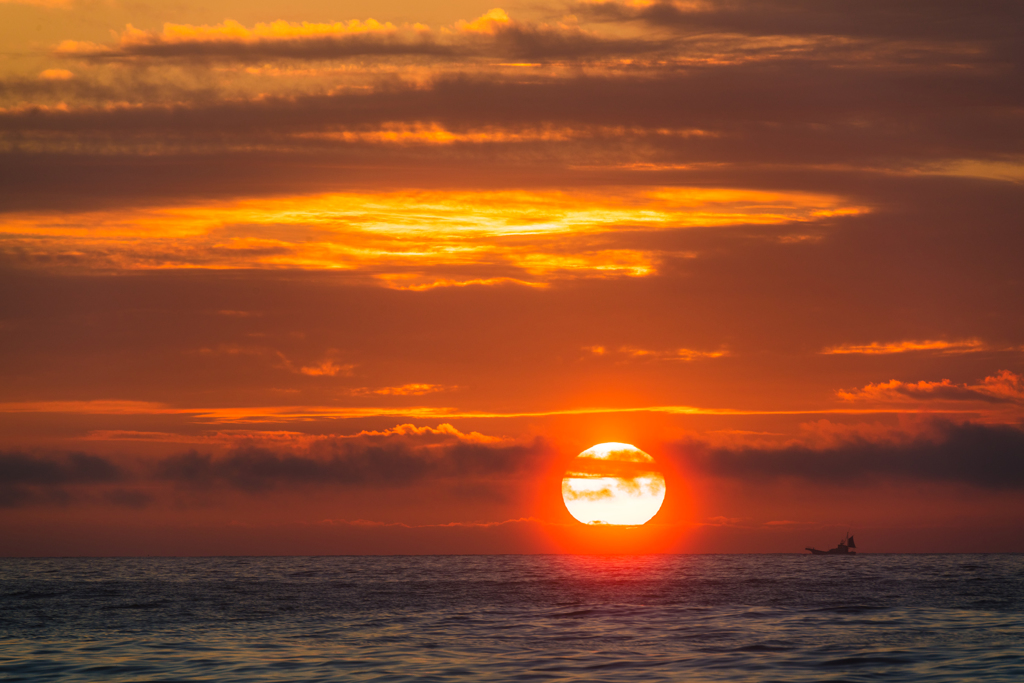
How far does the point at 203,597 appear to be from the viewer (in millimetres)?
75062

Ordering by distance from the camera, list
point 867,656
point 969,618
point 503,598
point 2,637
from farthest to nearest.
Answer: point 503,598 → point 969,618 → point 2,637 → point 867,656

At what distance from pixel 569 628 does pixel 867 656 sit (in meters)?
15.4

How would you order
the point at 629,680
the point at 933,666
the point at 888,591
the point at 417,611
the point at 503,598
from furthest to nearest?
1. the point at 888,591
2. the point at 503,598
3. the point at 417,611
4. the point at 933,666
5. the point at 629,680

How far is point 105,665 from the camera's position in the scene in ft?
112

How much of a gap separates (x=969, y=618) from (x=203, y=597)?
54324 mm

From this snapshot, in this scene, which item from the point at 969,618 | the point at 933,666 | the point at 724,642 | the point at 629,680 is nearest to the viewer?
the point at 629,680

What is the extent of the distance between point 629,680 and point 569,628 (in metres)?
16.5

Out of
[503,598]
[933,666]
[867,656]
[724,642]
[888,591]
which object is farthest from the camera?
[888,591]

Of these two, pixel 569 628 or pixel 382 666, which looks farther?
pixel 569 628

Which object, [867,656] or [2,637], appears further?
[2,637]

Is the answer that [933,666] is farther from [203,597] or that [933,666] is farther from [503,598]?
[203,597]

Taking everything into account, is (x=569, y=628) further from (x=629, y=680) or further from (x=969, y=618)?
(x=969, y=618)

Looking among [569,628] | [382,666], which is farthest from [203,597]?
[382,666]

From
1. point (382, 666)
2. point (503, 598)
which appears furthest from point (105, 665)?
point (503, 598)
